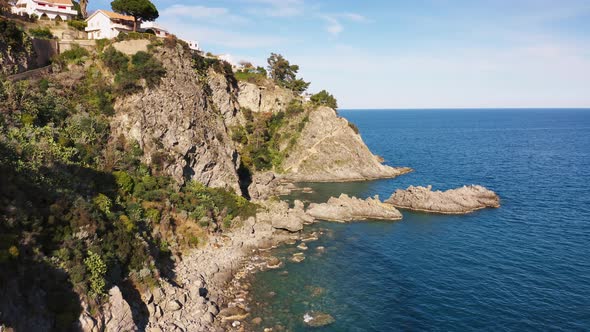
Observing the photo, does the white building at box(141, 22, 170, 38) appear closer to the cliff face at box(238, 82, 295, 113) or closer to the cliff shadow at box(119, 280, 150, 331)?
the cliff face at box(238, 82, 295, 113)

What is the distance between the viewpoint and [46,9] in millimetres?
70125

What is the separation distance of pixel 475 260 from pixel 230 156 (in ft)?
153

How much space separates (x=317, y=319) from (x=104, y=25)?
65637 millimetres

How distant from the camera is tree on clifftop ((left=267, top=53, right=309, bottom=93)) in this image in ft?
390

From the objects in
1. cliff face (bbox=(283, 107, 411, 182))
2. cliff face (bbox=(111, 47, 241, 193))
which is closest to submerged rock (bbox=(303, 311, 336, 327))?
cliff face (bbox=(111, 47, 241, 193))

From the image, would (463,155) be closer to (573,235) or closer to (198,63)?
(573,235)

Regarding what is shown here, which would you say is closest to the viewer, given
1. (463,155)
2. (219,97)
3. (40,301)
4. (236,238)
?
(40,301)

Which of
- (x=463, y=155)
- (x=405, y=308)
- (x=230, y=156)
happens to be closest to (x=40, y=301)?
(x=405, y=308)

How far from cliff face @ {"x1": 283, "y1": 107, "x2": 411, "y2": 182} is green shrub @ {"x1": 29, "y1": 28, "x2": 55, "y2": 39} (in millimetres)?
59550

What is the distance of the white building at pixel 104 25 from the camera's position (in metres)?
66.8

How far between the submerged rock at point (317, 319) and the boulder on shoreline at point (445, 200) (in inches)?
1664

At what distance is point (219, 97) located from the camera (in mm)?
91938

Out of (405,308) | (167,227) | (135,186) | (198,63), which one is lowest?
(405,308)

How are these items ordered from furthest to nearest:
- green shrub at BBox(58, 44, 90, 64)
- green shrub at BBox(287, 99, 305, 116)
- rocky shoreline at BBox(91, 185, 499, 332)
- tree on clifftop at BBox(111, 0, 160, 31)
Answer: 1. green shrub at BBox(287, 99, 305, 116)
2. tree on clifftop at BBox(111, 0, 160, 31)
3. green shrub at BBox(58, 44, 90, 64)
4. rocky shoreline at BBox(91, 185, 499, 332)
